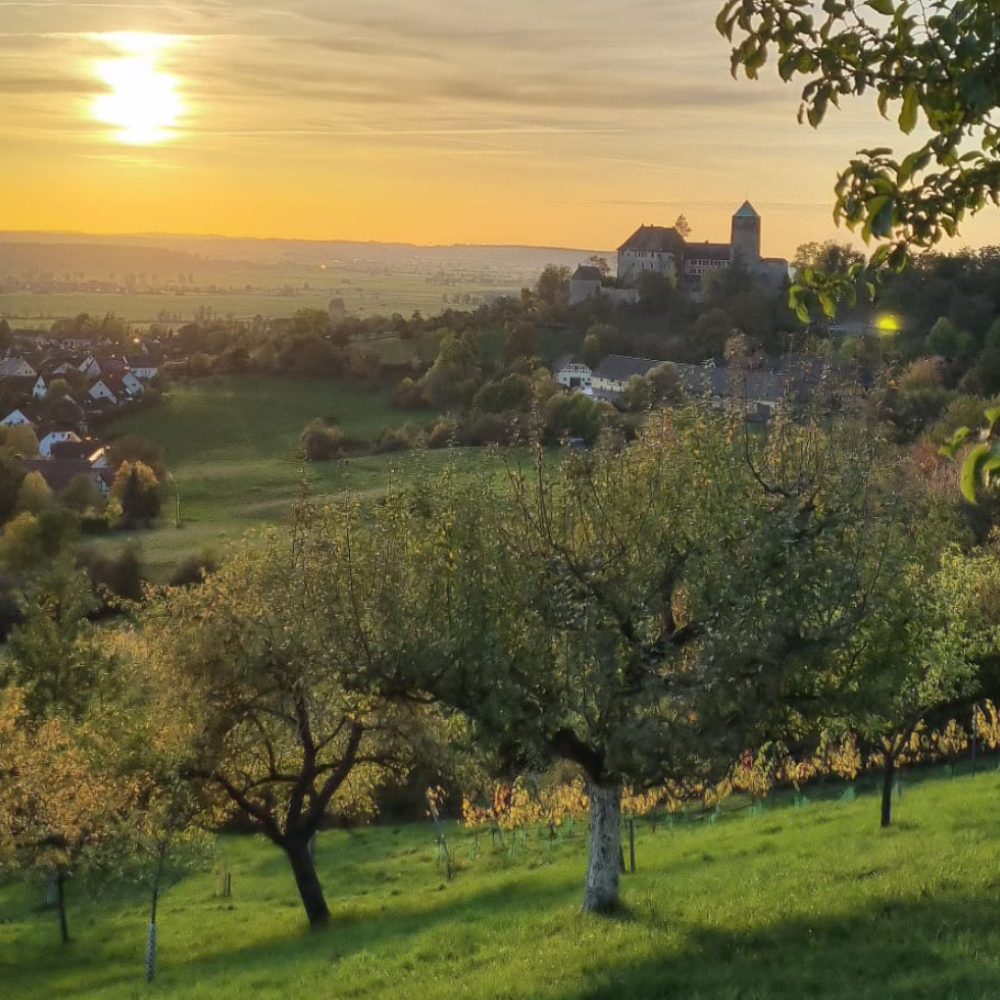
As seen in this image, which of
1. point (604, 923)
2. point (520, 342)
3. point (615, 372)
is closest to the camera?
point (604, 923)

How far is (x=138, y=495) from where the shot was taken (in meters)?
76.8

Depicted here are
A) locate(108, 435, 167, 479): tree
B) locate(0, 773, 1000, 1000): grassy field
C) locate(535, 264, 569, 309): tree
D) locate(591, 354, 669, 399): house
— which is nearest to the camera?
locate(0, 773, 1000, 1000): grassy field

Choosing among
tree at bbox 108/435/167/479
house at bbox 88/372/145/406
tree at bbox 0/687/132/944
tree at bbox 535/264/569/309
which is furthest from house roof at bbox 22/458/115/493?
tree at bbox 535/264/569/309

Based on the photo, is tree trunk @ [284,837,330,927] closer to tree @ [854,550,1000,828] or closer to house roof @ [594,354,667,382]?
tree @ [854,550,1000,828]

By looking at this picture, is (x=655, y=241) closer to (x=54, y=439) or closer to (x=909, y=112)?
(x=54, y=439)

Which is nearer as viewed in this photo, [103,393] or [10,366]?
[103,393]

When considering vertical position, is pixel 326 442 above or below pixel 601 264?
below

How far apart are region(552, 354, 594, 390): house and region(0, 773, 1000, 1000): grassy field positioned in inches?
3161

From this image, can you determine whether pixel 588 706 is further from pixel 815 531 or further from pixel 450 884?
pixel 450 884

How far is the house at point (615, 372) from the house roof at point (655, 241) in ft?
132

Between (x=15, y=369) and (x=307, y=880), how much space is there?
121538 mm

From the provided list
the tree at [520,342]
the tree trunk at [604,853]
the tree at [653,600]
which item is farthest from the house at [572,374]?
the tree trunk at [604,853]

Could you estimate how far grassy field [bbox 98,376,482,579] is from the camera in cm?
7231

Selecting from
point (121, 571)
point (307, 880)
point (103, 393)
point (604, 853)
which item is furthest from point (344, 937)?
point (103, 393)
